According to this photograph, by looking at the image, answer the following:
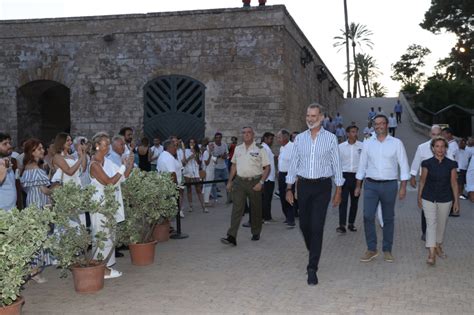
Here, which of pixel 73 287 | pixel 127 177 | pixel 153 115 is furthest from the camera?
pixel 153 115

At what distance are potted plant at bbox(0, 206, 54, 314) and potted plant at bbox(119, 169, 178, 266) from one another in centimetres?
194

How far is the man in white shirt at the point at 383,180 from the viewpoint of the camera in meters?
6.21

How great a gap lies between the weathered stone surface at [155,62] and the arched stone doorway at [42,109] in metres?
0.12

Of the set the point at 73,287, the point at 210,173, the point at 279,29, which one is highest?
the point at 279,29

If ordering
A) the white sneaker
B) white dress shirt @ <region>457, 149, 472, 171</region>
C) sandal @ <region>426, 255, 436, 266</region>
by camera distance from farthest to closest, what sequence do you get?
white dress shirt @ <region>457, 149, 472, 171</region>
sandal @ <region>426, 255, 436, 266</region>
the white sneaker

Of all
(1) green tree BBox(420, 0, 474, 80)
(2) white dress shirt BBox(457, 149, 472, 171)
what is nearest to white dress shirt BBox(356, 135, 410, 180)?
(2) white dress shirt BBox(457, 149, 472, 171)

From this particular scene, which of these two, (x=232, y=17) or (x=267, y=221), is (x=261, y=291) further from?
(x=232, y=17)

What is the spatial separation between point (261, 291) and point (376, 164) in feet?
7.54

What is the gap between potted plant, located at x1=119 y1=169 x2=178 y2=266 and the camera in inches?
244

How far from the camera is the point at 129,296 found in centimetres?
499

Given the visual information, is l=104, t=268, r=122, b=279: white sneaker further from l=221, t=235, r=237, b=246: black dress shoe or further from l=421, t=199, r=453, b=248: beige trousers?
l=421, t=199, r=453, b=248: beige trousers

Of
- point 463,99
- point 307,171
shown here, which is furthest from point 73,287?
point 463,99

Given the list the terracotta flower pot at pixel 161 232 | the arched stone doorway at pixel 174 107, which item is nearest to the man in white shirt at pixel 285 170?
the terracotta flower pot at pixel 161 232

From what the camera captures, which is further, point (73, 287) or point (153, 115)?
point (153, 115)
